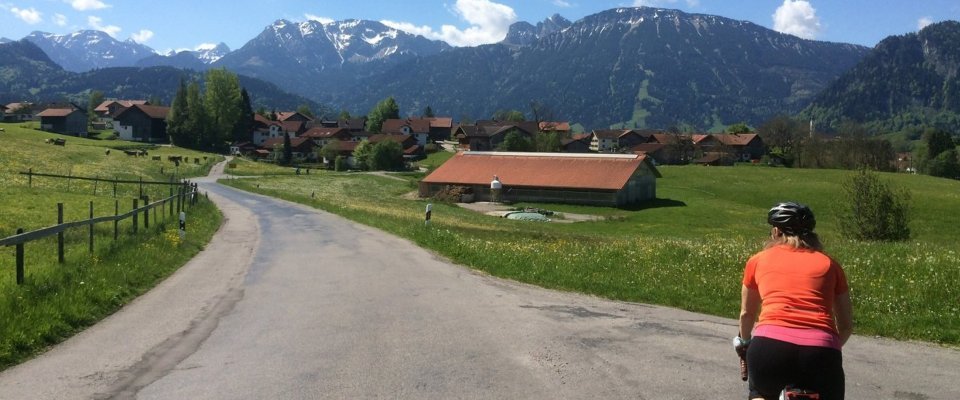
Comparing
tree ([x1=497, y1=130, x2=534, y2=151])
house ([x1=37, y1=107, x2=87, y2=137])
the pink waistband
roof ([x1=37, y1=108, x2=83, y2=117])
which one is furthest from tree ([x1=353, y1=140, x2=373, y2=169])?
the pink waistband

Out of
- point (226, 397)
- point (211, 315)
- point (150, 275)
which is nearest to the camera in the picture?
point (226, 397)

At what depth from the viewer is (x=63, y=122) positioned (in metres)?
144

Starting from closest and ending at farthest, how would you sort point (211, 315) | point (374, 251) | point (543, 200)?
point (211, 315)
point (374, 251)
point (543, 200)

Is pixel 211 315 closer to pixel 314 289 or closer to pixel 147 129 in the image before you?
pixel 314 289

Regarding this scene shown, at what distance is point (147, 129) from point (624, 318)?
15861 centimetres

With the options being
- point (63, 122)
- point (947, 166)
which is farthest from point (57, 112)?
point (947, 166)

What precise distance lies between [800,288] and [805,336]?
1.19 ft

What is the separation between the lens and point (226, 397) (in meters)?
7.50

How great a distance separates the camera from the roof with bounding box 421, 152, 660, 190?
3012 inches

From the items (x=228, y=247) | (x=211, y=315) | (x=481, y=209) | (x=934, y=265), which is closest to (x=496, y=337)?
(x=211, y=315)

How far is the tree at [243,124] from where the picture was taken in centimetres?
15338

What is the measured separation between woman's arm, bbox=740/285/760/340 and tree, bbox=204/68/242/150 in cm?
14825

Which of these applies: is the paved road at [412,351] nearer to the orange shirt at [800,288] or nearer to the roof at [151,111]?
the orange shirt at [800,288]

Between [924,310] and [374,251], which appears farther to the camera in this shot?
[374,251]
